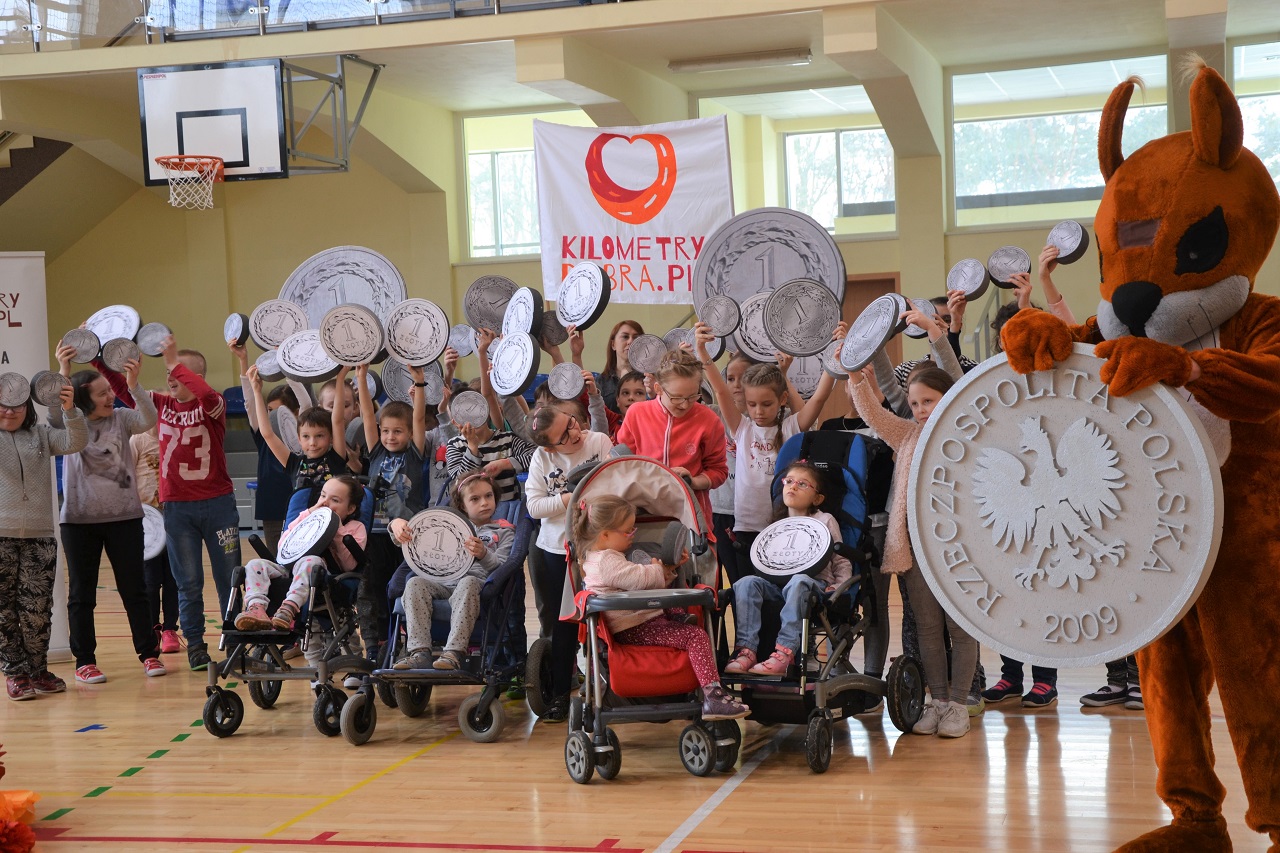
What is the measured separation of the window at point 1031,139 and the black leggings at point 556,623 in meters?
8.40

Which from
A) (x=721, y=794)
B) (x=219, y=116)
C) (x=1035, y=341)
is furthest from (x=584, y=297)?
(x=219, y=116)

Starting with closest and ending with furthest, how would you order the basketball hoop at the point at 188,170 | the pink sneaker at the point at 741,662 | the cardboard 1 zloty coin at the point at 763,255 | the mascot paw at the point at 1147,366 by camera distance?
the mascot paw at the point at 1147,366
the pink sneaker at the point at 741,662
the cardboard 1 zloty coin at the point at 763,255
the basketball hoop at the point at 188,170

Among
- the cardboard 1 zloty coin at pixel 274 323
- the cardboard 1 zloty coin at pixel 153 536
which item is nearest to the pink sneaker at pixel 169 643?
the cardboard 1 zloty coin at pixel 153 536

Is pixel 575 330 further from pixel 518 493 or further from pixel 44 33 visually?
pixel 44 33

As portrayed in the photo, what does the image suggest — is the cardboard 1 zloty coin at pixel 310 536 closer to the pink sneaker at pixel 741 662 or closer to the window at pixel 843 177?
the pink sneaker at pixel 741 662

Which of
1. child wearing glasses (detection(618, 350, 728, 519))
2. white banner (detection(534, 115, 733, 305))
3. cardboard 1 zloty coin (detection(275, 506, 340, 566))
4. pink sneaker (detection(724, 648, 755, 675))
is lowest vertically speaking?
pink sneaker (detection(724, 648, 755, 675))

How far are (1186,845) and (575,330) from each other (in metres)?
3.71

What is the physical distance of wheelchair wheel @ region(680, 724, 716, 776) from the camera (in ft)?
14.6

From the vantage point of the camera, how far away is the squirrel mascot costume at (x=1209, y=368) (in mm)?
2854

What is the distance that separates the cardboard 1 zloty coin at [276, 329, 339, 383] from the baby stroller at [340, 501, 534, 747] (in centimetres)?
131

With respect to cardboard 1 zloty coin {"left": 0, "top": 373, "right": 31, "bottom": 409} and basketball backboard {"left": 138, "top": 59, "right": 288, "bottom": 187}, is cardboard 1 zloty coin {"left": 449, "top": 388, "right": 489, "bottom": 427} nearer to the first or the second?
cardboard 1 zloty coin {"left": 0, "top": 373, "right": 31, "bottom": 409}

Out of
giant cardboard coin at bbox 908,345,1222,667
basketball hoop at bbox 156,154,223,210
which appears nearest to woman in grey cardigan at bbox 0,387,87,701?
basketball hoop at bbox 156,154,223,210

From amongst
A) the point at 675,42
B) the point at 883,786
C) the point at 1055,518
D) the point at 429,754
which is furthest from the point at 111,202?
the point at 1055,518

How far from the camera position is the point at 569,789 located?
439 centimetres
